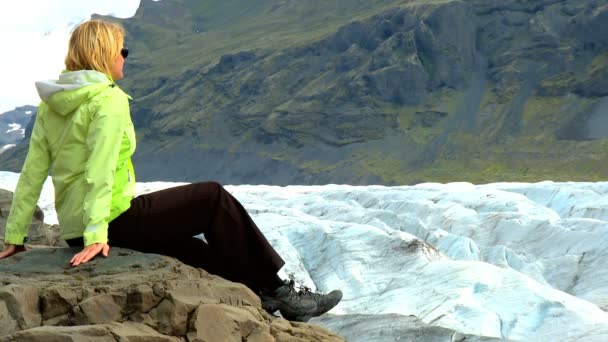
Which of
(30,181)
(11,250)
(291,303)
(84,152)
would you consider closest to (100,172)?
(84,152)

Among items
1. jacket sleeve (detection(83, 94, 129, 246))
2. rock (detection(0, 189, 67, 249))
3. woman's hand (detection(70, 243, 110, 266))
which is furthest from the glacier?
jacket sleeve (detection(83, 94, 129, 246))

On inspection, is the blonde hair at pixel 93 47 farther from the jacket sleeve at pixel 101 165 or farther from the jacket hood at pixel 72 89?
the jacket sleeve at pixel 101 165

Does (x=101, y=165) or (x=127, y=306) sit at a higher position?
(x=101, y=165)

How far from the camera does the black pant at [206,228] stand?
5.69 meters

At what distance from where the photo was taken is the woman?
5266 millimetres

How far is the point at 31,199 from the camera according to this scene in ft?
19.0

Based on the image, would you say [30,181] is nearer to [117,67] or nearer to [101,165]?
[101,165]

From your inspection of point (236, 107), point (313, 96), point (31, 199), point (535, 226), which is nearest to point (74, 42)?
point (31, 199)

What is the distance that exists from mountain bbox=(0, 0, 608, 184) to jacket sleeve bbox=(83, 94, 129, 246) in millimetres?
116625

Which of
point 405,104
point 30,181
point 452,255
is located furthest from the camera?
point 405,104

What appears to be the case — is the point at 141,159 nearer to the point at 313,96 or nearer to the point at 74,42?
the point at 313,96

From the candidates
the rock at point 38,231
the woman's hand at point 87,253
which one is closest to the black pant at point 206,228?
the woman's hand at point 87,253

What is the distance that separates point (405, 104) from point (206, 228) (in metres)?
148

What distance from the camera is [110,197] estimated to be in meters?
5.24
